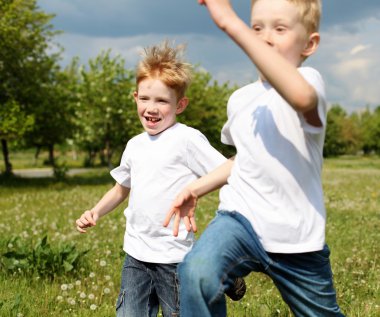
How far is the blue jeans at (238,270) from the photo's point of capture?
2.54 m

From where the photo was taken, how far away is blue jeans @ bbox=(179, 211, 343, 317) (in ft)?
8.33

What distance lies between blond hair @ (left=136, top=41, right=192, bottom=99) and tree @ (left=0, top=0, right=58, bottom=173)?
67.3 feet

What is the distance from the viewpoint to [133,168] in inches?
163

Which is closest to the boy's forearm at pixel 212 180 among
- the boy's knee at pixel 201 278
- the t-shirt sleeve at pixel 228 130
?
the t-shirt sleeve at pixel 228 130

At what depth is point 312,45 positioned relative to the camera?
279cm

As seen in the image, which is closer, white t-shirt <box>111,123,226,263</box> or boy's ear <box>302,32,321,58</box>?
boy's ear <box>302,32,321,58</box>

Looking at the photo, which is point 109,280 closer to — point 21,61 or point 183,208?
point 183,208

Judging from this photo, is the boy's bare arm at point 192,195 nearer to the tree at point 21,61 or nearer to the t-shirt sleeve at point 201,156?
the t-shirt sleeve at point 201,156

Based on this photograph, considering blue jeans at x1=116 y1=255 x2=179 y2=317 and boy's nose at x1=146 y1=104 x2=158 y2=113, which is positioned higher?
boy's nose at x1=146 y1=104 x2=158 y2=113

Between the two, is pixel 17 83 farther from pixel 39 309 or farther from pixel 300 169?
pixel 300 169

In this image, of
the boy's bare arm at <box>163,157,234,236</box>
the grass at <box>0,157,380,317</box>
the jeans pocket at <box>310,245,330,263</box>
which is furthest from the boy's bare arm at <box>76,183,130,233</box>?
the jeans pocket at <box>310,245,330,263</box>

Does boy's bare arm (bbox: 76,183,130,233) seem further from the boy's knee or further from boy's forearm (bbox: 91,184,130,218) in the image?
the boy's knee

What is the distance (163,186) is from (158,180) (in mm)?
58

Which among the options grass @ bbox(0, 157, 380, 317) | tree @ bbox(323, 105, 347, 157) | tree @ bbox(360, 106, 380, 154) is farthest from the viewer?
tree @ bbox(360, 106, 380, 154)
